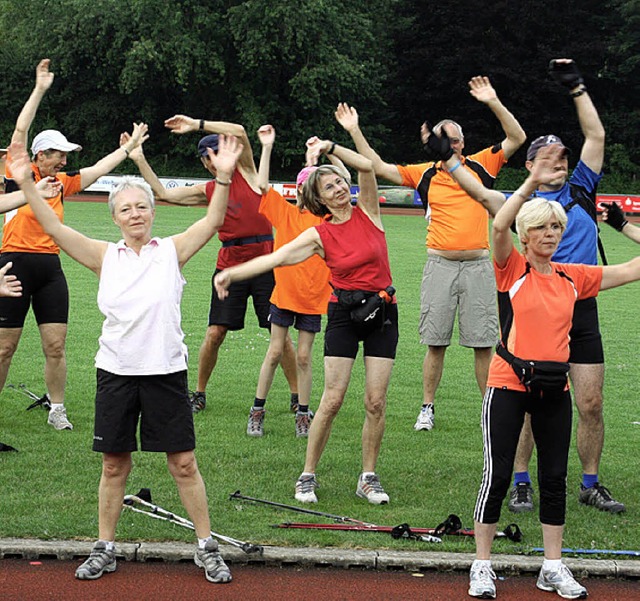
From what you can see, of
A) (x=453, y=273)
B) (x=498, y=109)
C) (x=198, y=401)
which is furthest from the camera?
(x=198, y=401)

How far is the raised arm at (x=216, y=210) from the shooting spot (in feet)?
17.7

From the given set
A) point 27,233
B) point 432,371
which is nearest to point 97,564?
point 27,233

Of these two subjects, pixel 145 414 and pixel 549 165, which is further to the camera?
pixel 549 165

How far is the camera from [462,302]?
897cm

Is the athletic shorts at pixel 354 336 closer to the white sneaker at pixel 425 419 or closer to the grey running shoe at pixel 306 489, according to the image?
the grey running shoe at pixel 306 489

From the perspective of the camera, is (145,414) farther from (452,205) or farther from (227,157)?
(452,205)

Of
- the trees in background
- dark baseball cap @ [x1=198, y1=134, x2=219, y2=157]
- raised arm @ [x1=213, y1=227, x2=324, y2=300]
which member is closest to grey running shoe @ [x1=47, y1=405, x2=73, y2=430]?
dark baseball cap @ [x1=198, y1=134, x2=219, y2=157]

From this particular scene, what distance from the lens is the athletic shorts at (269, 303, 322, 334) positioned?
875 cm

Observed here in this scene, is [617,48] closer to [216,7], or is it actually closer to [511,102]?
[511,102]

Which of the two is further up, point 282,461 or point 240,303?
point 240,303

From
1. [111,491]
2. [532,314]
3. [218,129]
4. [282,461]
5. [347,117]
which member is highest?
[347,117]

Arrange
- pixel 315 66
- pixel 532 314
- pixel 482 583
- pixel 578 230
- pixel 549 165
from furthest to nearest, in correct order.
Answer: pixel 315 66, pixel 578 230, pixel 549 165, pixel 532 314, pixel 482 583

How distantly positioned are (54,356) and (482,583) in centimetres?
459

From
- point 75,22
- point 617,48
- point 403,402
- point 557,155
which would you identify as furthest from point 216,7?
point 557,155
